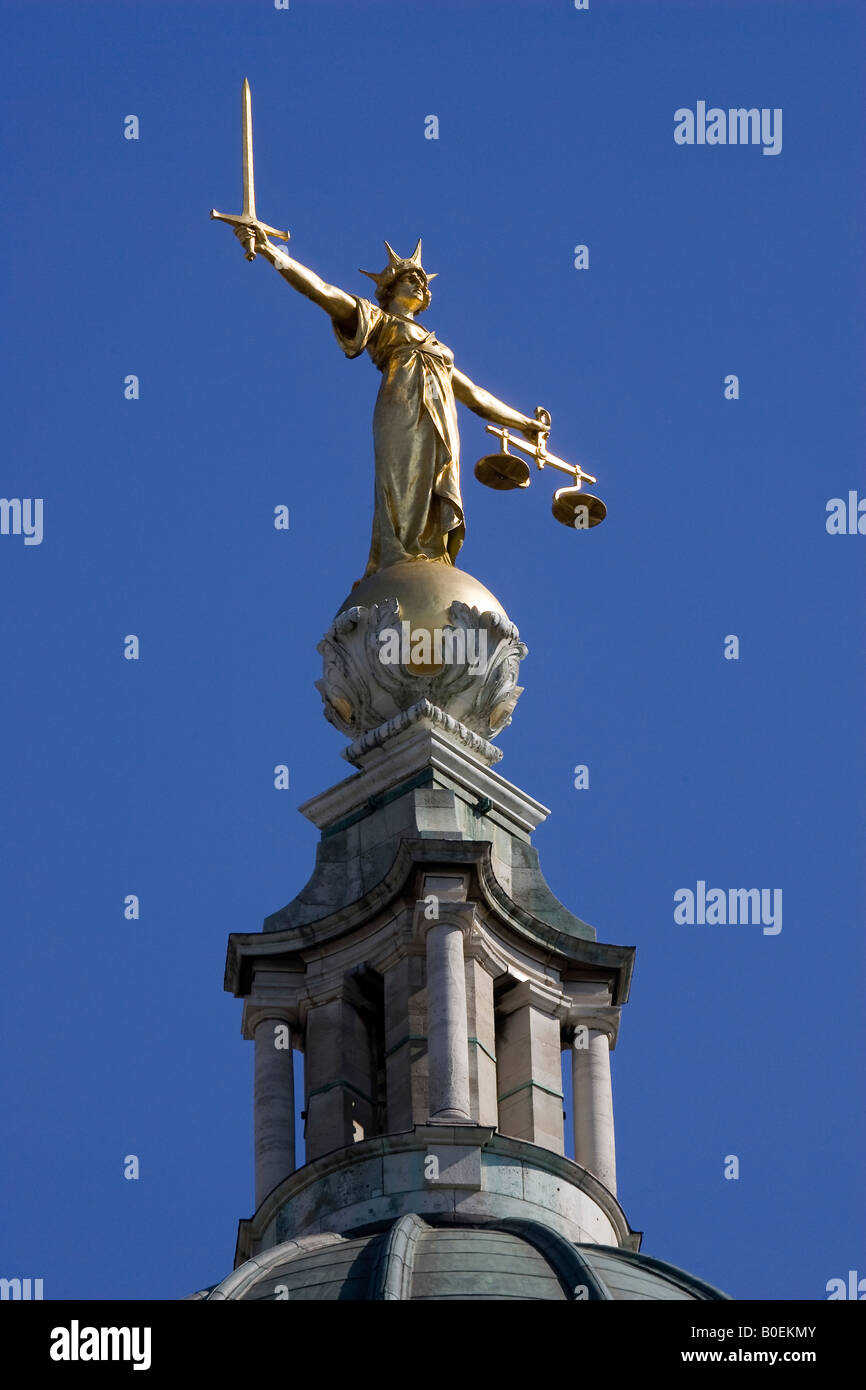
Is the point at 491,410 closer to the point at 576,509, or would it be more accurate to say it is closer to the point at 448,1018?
the point at 576,509

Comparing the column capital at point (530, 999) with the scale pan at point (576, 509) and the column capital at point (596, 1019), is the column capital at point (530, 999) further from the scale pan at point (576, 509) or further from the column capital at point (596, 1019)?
the scale pan at point (576, 509)

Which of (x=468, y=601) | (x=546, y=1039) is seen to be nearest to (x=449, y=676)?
(x=468, y=601)

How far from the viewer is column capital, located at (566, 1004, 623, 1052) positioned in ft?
253

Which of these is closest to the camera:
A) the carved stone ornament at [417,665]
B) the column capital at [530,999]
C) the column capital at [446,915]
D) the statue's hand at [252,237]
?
the column capital at [446,915]

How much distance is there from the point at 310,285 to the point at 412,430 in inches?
111

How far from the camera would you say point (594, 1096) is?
76.8m

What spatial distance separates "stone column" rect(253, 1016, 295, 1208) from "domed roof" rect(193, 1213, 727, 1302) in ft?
11.6

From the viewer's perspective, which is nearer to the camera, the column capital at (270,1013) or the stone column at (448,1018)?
the stone column at (448,1018)

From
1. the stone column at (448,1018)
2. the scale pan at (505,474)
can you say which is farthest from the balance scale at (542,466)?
the stone column at (448,1018)

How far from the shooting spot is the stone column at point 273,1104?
75.4m

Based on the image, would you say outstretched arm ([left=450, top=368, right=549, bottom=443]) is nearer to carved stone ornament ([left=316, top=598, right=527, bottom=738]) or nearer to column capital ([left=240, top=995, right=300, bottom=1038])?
carved stone ornament ([left=316, top=598, right=527, bottom=738])

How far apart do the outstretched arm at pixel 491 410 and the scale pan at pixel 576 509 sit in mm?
2111

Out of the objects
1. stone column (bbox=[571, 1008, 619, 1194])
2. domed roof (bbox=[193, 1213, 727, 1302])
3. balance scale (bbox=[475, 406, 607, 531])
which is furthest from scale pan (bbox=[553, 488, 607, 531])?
domed roof (bbox=[193, 1213, 727, 1302])
